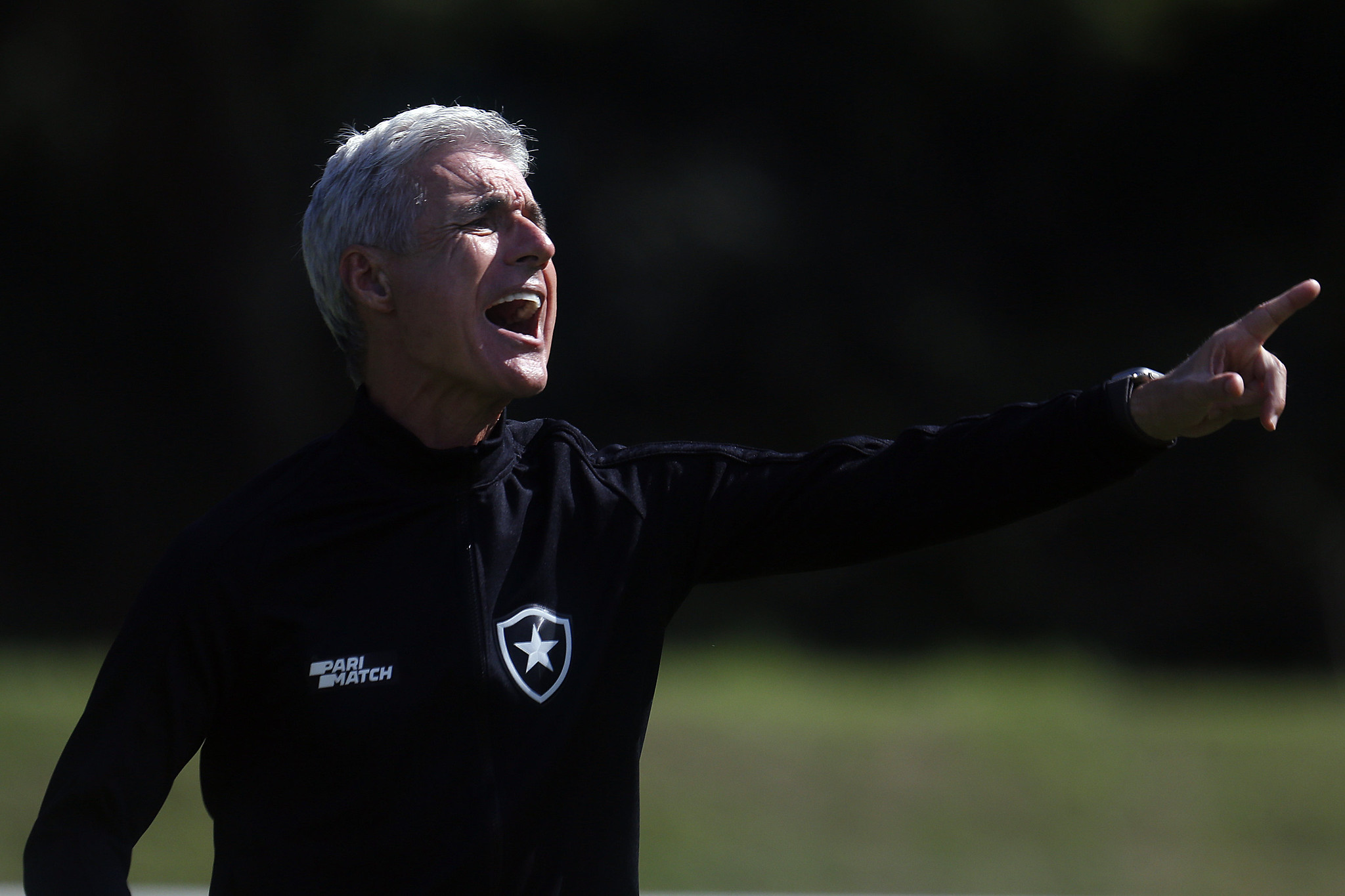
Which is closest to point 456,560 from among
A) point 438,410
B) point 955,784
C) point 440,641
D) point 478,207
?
point 440,641

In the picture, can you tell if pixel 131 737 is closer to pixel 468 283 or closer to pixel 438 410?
pixel 438 410

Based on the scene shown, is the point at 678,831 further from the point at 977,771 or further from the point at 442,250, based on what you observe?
the point at 442,250

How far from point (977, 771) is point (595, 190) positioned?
6142 mm

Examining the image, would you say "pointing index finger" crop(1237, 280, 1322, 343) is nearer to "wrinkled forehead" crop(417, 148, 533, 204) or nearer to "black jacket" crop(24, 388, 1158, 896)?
"black jacket" crop(24, 388, 1158, 896)

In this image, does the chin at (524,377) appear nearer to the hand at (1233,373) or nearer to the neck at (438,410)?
the neck at (438,410)

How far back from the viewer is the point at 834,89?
459 inches

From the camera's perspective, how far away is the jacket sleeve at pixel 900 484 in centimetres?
200

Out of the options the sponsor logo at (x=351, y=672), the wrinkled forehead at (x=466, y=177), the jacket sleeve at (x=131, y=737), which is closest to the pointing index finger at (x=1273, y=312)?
the wrinkled forehead at (x=466, y=177)

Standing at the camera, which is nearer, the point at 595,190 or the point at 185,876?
the point at 185,876

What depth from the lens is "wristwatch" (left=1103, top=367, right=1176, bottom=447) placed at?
195cm

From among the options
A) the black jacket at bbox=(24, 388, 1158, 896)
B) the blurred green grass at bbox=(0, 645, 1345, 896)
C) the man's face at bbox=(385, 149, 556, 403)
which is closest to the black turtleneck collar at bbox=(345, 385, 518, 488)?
the black jacket at bbox=(24, 388, 1158, 896)

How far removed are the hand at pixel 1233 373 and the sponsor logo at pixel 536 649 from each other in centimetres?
86

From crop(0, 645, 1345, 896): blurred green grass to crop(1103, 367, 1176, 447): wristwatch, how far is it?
3842 mm

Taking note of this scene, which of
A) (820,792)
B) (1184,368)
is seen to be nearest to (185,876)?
(820,792)
